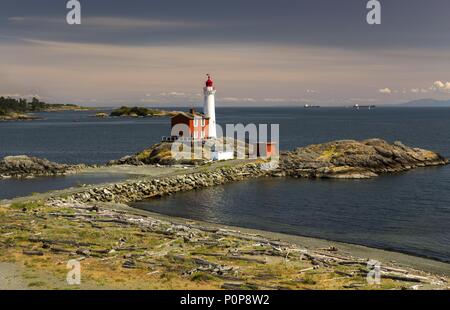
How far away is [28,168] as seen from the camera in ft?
233

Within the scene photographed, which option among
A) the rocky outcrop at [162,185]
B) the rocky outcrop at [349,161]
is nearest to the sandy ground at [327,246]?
the rocky outcrop at [162,185]

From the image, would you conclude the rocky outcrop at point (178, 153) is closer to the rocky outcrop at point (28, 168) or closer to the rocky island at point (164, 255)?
the rocky outcrop at point (28, 168)

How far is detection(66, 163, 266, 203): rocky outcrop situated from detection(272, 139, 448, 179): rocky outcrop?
5.51 meters

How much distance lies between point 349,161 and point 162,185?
99.9 ft

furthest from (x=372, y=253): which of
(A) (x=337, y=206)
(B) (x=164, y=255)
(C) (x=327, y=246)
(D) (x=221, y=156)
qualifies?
(D) (x=221, y=156)

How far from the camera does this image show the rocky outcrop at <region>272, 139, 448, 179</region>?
232 feet

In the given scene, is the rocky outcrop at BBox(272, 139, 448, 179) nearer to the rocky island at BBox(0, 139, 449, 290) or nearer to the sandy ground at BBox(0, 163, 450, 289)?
the rocky island at BBox(0, 139, 449, 290)

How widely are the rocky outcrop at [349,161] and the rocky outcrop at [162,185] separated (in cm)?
551

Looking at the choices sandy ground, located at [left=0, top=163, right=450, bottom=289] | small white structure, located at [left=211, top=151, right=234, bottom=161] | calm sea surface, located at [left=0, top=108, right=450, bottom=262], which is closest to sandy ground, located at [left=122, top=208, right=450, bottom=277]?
sandy ground, located at [left=0, top=163, right=450, bottom=289]

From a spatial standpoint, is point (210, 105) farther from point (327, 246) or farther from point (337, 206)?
point (327, 246)

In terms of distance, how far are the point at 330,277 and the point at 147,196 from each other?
1347 inches

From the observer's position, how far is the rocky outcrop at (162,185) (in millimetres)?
50062
